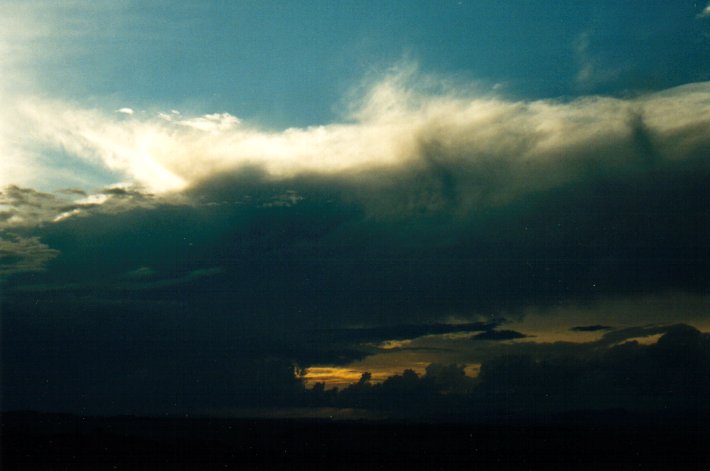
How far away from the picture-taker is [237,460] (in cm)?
14575

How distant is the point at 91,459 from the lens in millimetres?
142875

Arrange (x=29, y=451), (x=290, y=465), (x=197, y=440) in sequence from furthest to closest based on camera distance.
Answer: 1. (x=197, y=440)
2. (x=29, y=451)
3. (x=290, y=465)

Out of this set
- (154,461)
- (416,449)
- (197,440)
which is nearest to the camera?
(154,461)

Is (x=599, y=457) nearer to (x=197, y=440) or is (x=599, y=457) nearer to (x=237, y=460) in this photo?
(x=237, y=460)

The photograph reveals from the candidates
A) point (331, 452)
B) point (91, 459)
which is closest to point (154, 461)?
point (91, 459)

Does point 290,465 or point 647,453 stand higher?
point 290,465

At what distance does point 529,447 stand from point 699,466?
59.9m

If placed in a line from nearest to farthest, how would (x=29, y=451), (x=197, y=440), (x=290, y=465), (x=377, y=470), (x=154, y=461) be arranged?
1. (x=377, y=470)
2. (x=290, y=465)
3. (x=154, y=461)
4. (x=29, y=451)
5. (x=197, y=440)

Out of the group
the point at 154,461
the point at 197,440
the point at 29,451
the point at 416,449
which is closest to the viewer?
the point at 154,461

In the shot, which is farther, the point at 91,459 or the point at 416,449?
the point at 416,449

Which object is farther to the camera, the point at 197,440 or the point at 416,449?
the point at 197,440

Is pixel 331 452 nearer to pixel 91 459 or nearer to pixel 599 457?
pixel 91 459

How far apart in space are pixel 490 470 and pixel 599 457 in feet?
182

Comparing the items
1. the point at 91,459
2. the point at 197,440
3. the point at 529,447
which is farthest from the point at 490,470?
A: the point at 197,440
